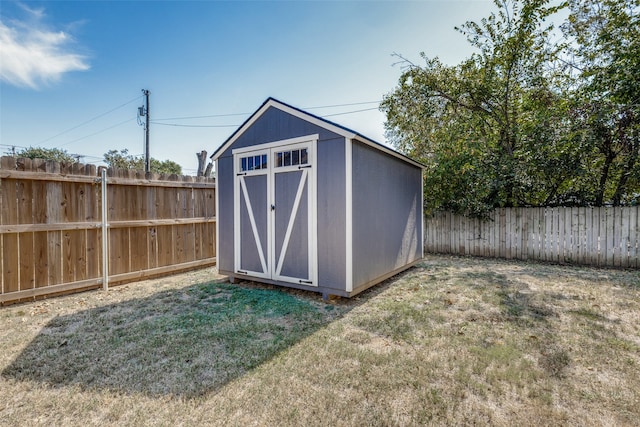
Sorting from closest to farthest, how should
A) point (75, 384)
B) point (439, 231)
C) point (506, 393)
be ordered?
point (506, 393)
point (75, 384)
point (439, 231)

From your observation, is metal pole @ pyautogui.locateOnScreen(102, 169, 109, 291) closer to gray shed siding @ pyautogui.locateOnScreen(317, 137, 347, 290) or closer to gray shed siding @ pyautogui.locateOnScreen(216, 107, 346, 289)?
gray shed siding @ pyautogui.locateOnScreen(216, 107, 346, 289)

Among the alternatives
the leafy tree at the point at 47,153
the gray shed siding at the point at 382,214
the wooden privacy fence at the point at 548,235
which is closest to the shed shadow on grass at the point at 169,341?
the gray shed siding at the point at 382,214

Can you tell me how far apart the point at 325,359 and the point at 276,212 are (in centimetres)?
259

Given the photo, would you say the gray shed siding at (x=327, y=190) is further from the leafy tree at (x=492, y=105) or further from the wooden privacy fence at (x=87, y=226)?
the leafy tree at (x=492, y=105)

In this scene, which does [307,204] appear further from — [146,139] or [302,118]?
[146,139]

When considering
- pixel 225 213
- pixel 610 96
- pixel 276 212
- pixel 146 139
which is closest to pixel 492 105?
pixel 610 96

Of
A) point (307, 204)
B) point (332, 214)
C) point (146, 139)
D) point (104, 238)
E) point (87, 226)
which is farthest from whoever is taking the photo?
point (146, 139)

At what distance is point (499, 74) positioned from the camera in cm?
752

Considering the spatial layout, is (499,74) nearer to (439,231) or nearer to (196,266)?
(439,231)

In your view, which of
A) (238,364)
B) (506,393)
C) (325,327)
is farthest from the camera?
(325,327)

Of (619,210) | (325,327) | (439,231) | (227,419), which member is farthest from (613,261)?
(227,419)

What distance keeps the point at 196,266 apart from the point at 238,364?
4389 millimetres

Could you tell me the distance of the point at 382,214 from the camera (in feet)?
15.7

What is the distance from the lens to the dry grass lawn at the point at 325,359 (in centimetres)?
179
